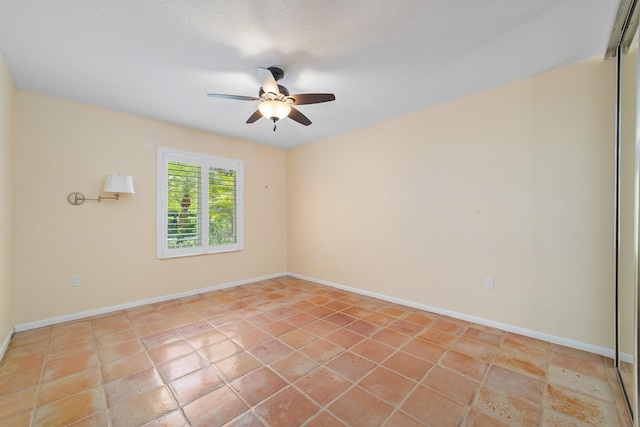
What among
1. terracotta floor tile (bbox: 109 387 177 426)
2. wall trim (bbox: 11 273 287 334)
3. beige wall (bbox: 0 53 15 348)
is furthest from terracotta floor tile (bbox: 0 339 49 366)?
terracotta floor tile (bbox: 109 387 177 426)

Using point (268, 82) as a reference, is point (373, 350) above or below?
below

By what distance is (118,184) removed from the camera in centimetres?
308

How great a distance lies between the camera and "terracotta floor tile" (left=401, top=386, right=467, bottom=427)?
149 cm

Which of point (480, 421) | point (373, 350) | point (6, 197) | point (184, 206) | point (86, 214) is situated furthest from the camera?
point (184, 206)

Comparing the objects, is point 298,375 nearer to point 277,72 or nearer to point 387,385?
point 387,385

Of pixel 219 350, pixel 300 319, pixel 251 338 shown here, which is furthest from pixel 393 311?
pixel 219 350

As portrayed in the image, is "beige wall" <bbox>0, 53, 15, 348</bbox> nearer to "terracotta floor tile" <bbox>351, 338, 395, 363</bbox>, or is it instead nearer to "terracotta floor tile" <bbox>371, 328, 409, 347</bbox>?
"terracotta floor tile" <bbox>351, 338, 395, 363</bbox>

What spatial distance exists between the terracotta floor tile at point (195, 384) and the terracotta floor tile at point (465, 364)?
1729mm

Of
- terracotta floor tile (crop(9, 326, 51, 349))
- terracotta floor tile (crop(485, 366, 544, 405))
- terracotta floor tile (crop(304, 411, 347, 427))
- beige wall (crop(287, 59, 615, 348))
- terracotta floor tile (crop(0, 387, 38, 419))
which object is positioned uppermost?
beige wall (crop(287, 59, 615, 348))

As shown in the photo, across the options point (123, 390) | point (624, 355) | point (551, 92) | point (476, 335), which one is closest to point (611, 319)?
point (624, 355)

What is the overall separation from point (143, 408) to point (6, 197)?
7.96 feet

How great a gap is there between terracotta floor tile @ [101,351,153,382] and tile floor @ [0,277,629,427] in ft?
0.03

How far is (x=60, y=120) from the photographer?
9.46 ft

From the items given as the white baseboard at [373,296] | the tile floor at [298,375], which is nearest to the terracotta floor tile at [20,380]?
the tile floor at [298,375]
